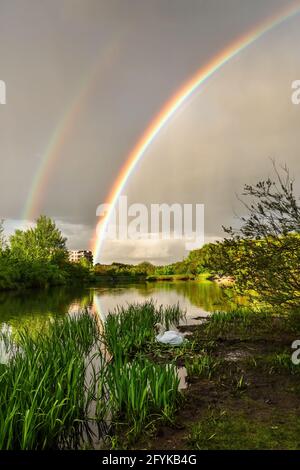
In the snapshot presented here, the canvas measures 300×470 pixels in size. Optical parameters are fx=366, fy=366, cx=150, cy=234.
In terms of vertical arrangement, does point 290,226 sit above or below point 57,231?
below

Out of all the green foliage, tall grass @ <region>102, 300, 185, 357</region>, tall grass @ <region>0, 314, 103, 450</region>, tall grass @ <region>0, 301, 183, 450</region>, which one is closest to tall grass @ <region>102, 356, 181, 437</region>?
tall grass @ <region>0, 301, 183, 450</region>

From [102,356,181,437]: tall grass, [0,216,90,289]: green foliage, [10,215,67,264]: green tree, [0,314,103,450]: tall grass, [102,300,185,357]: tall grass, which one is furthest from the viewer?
[10,215,67,264]: green tree

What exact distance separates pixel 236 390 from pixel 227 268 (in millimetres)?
3542

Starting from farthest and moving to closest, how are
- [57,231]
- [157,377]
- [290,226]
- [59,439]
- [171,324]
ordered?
[57,231]
[171,324]
[290,226]
[157,377]
[59,439]

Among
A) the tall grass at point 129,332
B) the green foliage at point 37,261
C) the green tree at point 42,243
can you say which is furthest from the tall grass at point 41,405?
the green tree at point 42,243

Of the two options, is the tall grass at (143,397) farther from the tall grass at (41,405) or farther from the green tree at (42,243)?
the green tree at (42,243)

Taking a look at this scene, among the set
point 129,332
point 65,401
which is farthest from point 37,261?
point 65,401

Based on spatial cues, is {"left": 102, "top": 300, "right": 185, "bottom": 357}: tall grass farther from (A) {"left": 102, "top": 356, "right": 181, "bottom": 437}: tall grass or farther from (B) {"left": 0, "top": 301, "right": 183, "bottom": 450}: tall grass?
(A) {"left": 102, "top": 356, "right": 181, "bottom": 437}: tall grass

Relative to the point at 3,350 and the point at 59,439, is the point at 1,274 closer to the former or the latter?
the point at 3,350

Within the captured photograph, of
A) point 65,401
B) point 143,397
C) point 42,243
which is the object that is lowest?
point 65,401

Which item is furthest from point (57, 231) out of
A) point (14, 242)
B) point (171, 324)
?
point (171, 324)

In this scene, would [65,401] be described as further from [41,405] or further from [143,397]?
[143,397]

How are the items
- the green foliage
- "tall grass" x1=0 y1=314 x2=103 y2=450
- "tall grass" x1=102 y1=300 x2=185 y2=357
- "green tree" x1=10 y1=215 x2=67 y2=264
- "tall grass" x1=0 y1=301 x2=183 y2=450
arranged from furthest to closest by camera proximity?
1. "green tree" x1=10 y1=215 x2=67 y2=264
2. the green foliage
3. "tall grass" x1=102 y1=300 x2=185 y2=357
4. "tall grass" x1=0 y1=301 x2=183 y2=450
5. "tall grass" x1=0 y1=314 x2=103 y2=450

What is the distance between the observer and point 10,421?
161 inches
